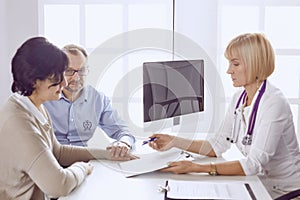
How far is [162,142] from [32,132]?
0.72 meters

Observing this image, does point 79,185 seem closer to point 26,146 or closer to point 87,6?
point 26,146

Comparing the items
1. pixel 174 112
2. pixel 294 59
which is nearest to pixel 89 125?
pixel 174 112

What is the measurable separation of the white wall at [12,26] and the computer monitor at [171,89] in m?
1.58

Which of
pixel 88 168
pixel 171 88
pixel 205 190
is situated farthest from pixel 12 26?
pixel 205 190

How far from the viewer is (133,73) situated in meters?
3.22

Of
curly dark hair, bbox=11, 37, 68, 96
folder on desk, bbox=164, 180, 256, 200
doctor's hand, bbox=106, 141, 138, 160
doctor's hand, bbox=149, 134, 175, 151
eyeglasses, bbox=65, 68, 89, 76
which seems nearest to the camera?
folder on desk, bbox=164, 180, 256, 200

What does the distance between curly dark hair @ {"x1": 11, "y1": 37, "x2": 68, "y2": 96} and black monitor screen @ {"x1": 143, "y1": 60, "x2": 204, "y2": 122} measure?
1.34 ft

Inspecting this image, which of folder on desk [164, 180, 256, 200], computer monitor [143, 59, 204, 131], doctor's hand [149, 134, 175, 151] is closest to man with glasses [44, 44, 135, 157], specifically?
doctor's hand [149, 134, 175, 151]

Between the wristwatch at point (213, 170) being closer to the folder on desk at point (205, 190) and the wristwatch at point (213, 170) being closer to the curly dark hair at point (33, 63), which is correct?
the folder on desk at point (205, 190)

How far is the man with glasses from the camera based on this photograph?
237cm

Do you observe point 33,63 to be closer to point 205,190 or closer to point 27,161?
point 27,161

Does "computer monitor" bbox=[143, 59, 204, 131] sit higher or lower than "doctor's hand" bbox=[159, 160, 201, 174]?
higher

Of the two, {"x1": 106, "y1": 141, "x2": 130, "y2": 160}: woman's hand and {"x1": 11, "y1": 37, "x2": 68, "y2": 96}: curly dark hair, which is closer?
{"x1": 11, "y1": 37, "x2": 68, "y2": 96}: curly dark hair

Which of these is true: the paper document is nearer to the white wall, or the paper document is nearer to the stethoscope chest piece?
the stethoscope chest piece
